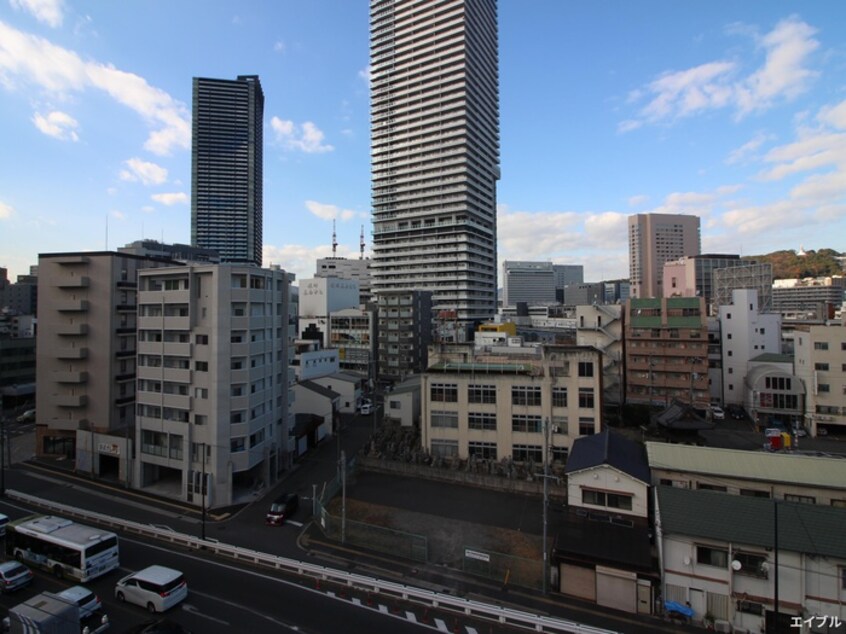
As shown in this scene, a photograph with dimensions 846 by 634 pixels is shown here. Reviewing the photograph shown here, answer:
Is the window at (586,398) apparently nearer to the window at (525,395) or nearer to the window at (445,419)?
the window at (525,395)

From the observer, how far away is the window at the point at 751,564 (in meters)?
17.8

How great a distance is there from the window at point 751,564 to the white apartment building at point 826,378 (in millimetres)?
34944

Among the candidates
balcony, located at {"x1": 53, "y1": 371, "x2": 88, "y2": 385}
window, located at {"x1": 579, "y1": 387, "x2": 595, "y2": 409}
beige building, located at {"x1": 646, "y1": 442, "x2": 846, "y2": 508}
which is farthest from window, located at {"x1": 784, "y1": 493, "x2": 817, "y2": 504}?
balcony, located at {"x1": 53, "y1": 371, "x2": 88, "y2": 385}

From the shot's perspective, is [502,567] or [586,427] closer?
[502,567]

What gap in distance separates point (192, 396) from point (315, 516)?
40.2 ft

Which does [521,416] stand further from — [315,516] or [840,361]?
[840,361]

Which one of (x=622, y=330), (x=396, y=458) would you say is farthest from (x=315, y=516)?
(x=622, y=330)

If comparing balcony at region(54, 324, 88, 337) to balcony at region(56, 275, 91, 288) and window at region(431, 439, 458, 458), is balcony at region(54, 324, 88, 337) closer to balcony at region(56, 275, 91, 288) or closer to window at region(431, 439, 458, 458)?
balcony at region(56, 275, 91, 288)

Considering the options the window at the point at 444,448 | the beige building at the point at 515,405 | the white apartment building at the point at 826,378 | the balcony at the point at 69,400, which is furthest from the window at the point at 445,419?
the white apartment building at the point at 826,378

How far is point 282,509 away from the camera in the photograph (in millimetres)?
27188

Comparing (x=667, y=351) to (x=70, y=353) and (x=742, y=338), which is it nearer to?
(x=742, y=338)

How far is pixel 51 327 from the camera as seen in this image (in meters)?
39.8

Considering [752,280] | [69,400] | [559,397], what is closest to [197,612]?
[559,397]

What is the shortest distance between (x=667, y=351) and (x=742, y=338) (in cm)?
1041
